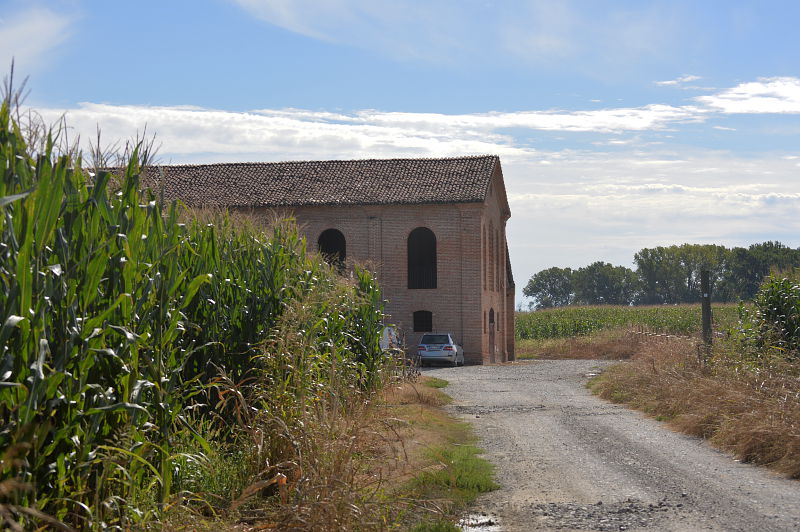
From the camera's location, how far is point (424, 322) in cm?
4159

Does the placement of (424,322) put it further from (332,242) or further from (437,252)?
(332,242)

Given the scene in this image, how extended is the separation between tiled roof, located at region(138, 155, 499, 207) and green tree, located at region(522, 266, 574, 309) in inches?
3901

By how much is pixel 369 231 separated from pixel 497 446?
29.2 m

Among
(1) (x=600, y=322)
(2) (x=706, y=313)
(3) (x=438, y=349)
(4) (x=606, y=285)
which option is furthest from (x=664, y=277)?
(2) (x=706, y=313)

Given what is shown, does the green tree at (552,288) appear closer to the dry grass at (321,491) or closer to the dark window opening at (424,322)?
the dark window opening at (424,322)

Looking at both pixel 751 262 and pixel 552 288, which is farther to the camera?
pixel 552 288

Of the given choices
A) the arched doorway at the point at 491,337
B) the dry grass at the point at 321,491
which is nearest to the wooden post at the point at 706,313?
the dry grass at the point at 321,491

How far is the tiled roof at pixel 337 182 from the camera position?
135 feet

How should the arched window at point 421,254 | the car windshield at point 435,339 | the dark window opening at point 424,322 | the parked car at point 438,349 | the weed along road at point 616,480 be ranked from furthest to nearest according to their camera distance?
the arched window at point 421,254, the dark window opening at point 424,322, the car windshield at point 435,339, the parked car at point 438,349, the weed along road at point 616,480

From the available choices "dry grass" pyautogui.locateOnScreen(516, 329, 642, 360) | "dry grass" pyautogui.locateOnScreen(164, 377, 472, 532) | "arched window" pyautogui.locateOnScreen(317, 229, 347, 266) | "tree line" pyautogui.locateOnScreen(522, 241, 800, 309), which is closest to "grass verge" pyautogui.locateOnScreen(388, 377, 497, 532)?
"dry grass" pyautogui.locateOnScreen(164, 377, 472, 532)

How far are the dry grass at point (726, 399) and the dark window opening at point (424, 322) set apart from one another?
20742mm

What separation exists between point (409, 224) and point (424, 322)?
15.5 feet

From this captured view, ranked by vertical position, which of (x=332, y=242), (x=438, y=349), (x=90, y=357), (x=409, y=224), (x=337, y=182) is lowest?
(x=438, y=349)

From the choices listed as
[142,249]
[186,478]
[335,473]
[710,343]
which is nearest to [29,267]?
[142,249]
